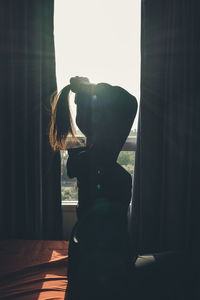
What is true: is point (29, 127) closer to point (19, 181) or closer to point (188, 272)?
point (19, 181)

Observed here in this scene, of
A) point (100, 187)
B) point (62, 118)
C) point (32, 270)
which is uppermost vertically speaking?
point (62, 118)

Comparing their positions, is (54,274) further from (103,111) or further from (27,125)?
(27,125)

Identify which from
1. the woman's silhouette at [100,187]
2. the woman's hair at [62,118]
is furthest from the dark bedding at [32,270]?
the woman's hair at [62,118]

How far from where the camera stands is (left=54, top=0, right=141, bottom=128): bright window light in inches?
81.4

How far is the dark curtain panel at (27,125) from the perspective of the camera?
1956mm

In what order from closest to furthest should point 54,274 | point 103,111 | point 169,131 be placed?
point 103,111
point 54,274
point 169,131

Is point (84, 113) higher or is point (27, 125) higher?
point (84, 113)

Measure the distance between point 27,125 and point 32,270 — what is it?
1.11 metres

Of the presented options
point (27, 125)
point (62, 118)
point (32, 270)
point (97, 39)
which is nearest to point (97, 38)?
point (97, 39)

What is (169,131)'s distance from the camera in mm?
1981

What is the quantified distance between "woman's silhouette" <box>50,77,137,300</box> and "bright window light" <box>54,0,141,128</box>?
1.31 m

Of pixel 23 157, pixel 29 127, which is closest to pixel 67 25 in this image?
pixel 29 127

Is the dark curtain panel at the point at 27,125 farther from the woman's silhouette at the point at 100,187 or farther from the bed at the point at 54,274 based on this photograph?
the woman's silhouette at the point at 100,187

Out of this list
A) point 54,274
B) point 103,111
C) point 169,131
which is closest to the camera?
point 103,111
